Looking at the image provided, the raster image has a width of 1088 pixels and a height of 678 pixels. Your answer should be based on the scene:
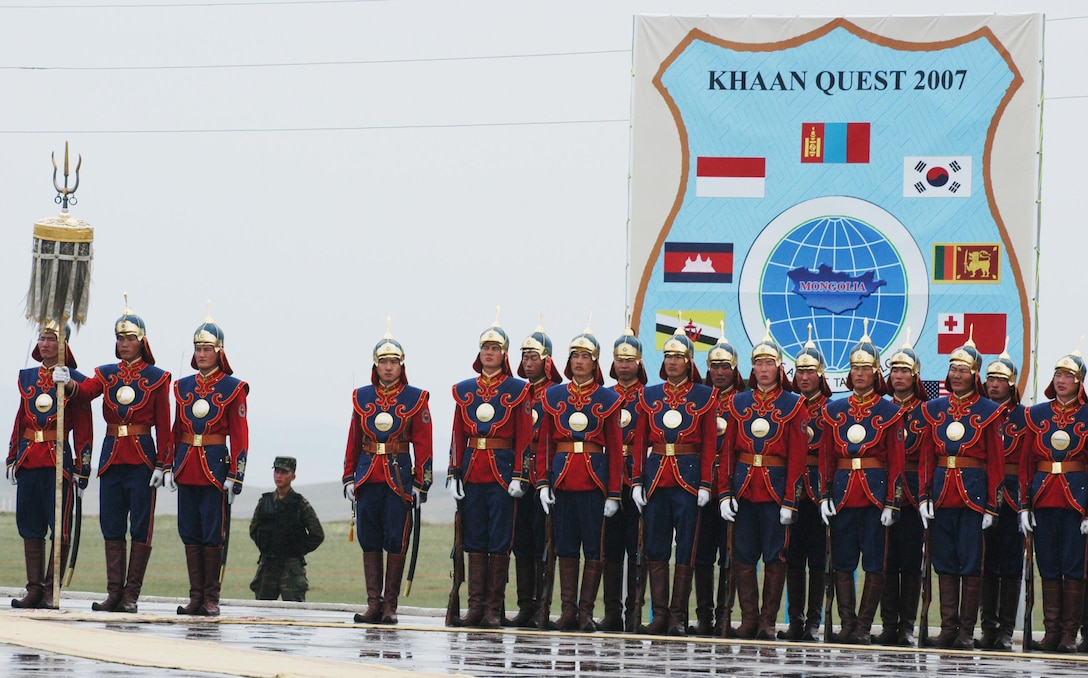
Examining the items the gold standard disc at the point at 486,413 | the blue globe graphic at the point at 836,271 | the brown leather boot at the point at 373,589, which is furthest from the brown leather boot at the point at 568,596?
the blue globe graphic at the point at 836,271

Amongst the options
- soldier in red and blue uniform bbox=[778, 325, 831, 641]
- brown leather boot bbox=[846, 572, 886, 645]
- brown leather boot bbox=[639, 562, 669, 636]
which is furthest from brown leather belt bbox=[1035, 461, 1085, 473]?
brown leather boot bbox=[639, 562, 669, 636]

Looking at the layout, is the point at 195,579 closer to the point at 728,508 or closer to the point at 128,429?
the point at 128,429

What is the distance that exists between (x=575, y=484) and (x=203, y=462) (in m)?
2.59

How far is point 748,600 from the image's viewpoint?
13.1 metres

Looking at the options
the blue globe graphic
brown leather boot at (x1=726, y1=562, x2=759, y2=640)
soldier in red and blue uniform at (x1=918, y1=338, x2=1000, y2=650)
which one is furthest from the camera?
the blue globe graphic

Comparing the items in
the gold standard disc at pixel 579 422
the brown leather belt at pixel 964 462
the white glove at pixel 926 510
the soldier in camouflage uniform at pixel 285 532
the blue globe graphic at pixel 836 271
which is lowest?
the soldier in camouflage uniform at pixel 285 532

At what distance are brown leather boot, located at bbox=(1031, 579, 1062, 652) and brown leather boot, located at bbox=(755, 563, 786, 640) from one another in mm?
1741

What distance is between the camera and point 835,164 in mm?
16281

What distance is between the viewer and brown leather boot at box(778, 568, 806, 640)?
13.4m

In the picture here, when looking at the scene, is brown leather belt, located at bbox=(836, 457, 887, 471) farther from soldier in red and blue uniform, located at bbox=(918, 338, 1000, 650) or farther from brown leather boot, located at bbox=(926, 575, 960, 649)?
brown leather boot, located at bbox=(926, 575, 960, 649)

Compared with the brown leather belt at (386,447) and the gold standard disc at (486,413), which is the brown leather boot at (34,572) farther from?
the gold standard disc at (486,413)

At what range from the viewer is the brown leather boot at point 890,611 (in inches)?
524

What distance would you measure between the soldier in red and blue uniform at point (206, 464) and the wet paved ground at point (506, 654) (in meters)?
0.43

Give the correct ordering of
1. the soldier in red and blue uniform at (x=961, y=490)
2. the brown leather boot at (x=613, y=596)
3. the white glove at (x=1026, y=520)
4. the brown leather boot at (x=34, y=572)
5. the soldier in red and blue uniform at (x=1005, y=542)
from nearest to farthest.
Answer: the white glove at (x=1026, y=520) < the soldier in red and blue uniform at (x=961, y=490) < the soldier in red and blue uniform at (x=1005, y=542) < the brown leather boot at (x=34, y=572) < the brown leather boot at (x=613, y=596)
